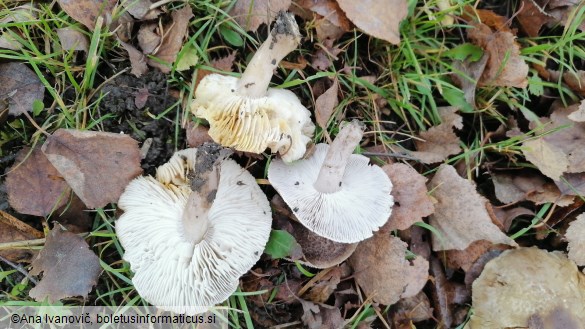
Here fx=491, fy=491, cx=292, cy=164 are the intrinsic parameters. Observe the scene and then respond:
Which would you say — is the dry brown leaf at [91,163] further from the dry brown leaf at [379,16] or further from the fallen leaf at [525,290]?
the fallen leaf at [525,290]

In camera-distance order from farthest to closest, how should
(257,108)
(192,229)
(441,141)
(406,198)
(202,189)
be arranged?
(441,141), (406,198), (257,108), (192,229), (202,189)

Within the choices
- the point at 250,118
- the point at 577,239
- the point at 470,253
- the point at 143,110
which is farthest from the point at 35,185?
the point at 577,239

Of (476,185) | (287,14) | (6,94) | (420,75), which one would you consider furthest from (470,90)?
(6,94)

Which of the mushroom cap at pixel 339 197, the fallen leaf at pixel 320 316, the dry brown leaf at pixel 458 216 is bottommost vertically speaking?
the fallen leaf at pixel 320 316

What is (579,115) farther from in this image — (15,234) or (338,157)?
(15,234)

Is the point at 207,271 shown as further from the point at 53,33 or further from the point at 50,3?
the point at 50,3

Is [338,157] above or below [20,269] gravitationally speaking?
above

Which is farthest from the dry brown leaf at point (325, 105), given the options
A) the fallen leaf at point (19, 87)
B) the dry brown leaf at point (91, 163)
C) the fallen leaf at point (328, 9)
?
the fallen leaf at point (19, 87)
